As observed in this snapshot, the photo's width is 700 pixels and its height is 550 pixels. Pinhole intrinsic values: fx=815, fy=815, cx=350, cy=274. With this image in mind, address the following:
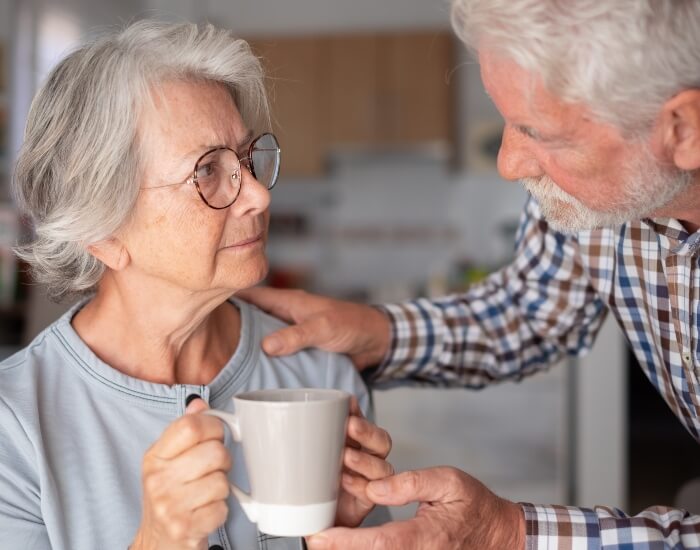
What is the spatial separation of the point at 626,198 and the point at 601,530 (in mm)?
446

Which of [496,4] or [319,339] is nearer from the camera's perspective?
[496,4]

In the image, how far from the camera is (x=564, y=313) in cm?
161

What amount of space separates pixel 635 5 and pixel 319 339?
715 mm

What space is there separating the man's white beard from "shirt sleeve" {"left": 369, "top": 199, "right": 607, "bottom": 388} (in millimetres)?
388

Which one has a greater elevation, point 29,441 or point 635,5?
point 635,5

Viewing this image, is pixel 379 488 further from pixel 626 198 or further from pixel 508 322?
pixel 508 322

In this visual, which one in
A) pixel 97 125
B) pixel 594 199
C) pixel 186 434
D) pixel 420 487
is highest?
pixel 97 125

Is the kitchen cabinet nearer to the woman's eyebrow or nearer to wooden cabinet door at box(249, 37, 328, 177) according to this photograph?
wooden cabinet door at box(249, 37, 328, 177)

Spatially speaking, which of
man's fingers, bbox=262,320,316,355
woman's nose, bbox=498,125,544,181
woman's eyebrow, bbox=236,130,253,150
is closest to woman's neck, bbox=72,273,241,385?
man's fingers, bbox=262,320,316,355

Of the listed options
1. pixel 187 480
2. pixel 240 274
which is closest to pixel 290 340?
pixel 240 274

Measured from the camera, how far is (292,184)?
5.36 m

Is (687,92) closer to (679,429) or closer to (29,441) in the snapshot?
(29,441)

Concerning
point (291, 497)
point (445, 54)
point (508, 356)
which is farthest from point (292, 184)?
point (291, 497)

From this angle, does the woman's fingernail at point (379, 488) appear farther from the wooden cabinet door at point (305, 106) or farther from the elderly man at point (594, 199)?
the wooden cabinet door at point (305, 106)
